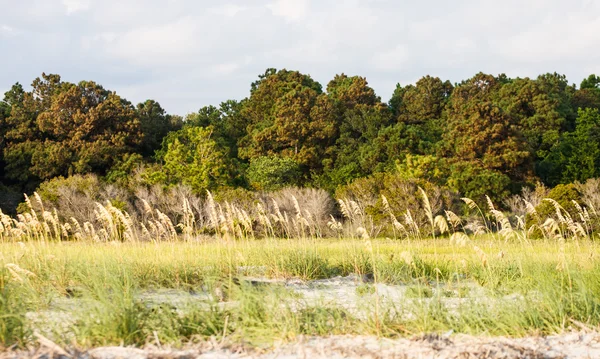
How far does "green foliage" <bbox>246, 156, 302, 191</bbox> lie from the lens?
36156 millimetres

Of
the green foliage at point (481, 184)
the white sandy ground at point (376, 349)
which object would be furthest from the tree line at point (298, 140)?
the white sandy ground at point (376, 349)

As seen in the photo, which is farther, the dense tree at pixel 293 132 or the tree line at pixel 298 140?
the dense tree at pixel 293 132

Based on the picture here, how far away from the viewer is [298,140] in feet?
139

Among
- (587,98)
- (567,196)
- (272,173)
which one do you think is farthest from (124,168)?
(587,98)

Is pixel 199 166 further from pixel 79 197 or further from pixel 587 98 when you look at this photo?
pixel 587 98

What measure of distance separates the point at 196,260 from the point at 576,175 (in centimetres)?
3370

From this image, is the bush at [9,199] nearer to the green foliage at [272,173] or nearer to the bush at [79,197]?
the bush at [79,197]

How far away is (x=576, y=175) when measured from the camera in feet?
122

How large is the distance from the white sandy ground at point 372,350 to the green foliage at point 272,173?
29710 millimetres

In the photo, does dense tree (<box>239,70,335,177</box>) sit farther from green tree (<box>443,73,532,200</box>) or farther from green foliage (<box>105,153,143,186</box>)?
green tree (<box>443,73,532,200</box>)

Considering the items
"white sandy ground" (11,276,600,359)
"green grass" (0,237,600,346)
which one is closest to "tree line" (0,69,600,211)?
"green grass" (0,237,600,346)

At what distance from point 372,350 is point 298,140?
37.6 metres

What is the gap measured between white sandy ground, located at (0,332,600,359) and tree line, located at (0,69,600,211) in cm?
2833

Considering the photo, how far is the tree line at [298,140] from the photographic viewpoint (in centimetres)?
3553
